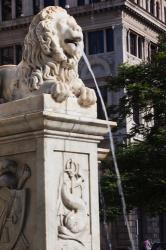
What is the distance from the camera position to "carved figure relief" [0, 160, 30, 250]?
24.3ft

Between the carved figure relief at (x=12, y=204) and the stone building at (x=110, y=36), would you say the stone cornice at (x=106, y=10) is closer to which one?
the stone building at (x=110, y=36)

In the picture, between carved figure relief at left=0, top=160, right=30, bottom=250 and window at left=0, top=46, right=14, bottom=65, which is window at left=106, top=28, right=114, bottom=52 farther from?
→ carved figure relief at left=0, top=160, right=30, bottom=250

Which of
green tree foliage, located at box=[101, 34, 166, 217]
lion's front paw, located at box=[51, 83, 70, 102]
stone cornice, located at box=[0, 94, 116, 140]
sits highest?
green tree foliage, located at box=[101, 34, 166, 217]

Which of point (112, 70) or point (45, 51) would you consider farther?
point (112, 70)

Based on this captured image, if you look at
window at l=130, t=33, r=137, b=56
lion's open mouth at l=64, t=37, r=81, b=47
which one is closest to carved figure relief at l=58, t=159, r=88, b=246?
lion's open mouth at l=64, t=37, r=81, b=47

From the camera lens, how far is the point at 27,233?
7352 mm

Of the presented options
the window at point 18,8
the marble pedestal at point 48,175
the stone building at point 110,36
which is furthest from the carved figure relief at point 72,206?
the window at point 18,8

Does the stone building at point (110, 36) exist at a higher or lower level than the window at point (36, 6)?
lower

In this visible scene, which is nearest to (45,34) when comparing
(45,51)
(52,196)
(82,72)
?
(45,51)

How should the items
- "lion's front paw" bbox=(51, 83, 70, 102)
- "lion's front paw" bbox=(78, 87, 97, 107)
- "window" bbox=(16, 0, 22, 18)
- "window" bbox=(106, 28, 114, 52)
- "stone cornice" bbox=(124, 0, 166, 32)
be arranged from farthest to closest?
1. "window" bbox=(16, 0, 22, 18)
2. "stone cornice" bbox=(124, 0, 166, 32)
3. "window" bbox=(106, 28, 114, 52)
4. "lion's front paw" bbox=(78, 87, 97, 107)
5. "lion's front paw" bbox=(51, 83, 70, 102)

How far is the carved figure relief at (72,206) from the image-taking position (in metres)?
7.33

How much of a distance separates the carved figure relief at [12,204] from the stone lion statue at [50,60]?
0.79 metres

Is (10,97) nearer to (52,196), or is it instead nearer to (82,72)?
(52,196)

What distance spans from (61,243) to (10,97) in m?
A: 1.68
